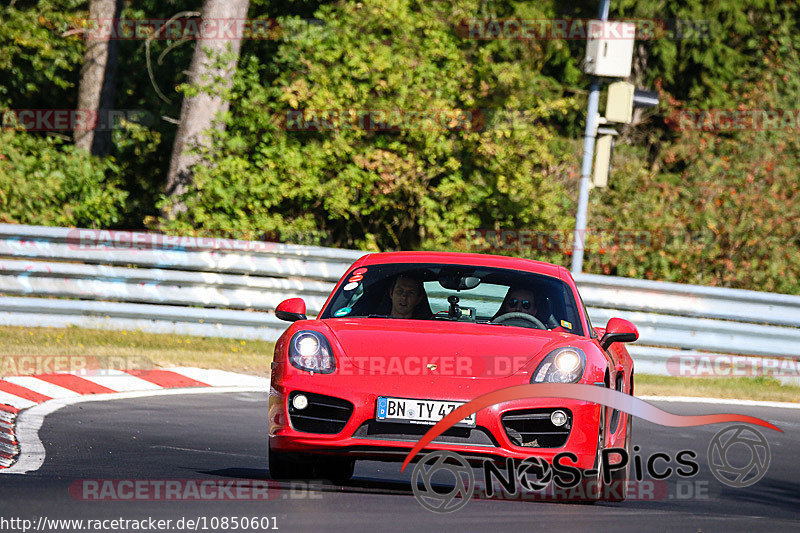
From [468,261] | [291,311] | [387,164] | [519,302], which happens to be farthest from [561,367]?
[387,164]

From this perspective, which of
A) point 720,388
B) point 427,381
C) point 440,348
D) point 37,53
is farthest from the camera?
point 37,53

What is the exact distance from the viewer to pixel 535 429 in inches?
268

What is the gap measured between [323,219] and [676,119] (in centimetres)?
1211

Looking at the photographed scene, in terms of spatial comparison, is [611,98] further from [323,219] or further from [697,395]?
[323,219]

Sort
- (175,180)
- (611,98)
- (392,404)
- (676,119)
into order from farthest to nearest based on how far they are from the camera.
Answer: (676,119) < (175,180) < (611,98) < (392,404)

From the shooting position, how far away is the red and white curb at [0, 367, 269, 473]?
902 centimetres

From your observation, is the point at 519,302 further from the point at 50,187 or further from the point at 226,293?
the point at 50,187

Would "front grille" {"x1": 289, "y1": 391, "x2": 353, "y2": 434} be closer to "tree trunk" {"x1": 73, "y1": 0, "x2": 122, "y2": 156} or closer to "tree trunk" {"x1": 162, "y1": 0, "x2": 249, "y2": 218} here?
"tree trunk" {"x1": 162, "y1": 0, "x2": 249, "y2": 218}

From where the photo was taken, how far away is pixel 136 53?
26.5 meters

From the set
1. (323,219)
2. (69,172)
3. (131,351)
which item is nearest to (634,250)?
(323,219)

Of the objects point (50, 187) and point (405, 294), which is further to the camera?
point (50, 187)

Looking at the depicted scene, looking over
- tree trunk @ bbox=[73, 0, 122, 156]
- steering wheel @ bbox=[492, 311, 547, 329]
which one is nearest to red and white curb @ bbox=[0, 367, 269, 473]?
steering wheel @ bbox=[492, 311, 547, 329]

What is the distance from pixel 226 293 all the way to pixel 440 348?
8.07 metres

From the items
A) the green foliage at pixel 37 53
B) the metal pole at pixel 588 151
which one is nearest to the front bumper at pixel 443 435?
the metal pole at pixel 588 151
